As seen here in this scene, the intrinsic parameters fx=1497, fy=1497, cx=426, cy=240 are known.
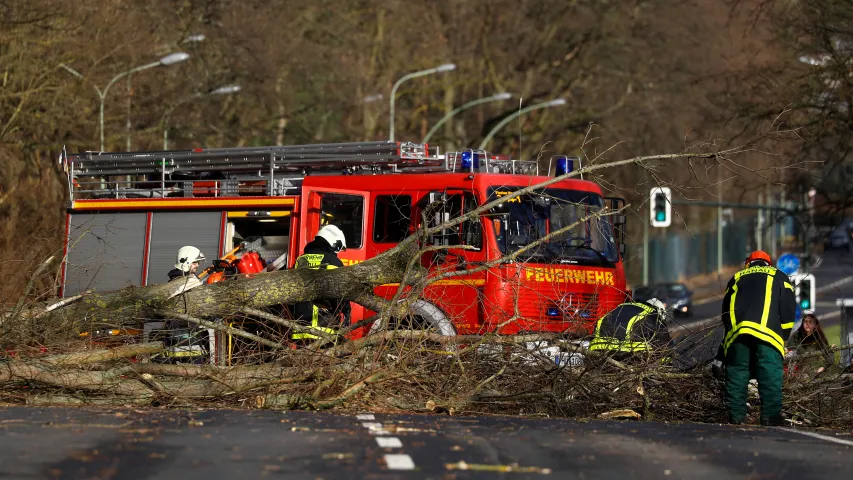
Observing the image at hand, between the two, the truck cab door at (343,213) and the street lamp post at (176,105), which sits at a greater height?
the street lamp post at (176,105)

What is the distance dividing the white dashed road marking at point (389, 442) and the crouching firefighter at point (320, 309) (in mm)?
3543

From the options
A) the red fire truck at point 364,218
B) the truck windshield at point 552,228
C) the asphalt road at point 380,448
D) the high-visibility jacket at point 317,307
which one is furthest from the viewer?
the truck windshield at point 552,228

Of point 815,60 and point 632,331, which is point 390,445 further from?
point 815,60

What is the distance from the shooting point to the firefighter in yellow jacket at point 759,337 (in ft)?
37.9

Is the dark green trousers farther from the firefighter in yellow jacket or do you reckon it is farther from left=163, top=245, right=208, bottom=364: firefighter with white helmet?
left=163, top=245, right=208, bottom=364: firefighter with white helmet

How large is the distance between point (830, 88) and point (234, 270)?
491 inches

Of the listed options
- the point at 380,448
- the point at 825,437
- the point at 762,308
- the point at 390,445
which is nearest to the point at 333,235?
the point at 762,308

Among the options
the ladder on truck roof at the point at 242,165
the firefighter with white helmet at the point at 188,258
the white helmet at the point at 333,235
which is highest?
the ladder on truck roof at the point at 242,165

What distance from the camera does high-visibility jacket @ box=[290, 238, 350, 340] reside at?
1244 centimetres

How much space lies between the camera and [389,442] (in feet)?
27.6

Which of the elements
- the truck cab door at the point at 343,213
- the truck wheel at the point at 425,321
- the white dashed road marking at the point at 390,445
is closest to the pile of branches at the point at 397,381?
the truck wheel at the point at 425,321

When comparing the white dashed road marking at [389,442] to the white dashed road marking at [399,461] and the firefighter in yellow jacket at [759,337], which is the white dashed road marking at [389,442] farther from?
the firefighter in yellow jacket at [759,337]

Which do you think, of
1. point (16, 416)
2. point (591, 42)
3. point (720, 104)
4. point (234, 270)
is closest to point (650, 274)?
point (591, 42)

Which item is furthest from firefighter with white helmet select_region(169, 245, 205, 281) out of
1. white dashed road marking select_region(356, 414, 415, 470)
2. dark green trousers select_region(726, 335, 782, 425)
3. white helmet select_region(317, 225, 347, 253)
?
dark green trousers select_region(726, 335, 782, 425)
